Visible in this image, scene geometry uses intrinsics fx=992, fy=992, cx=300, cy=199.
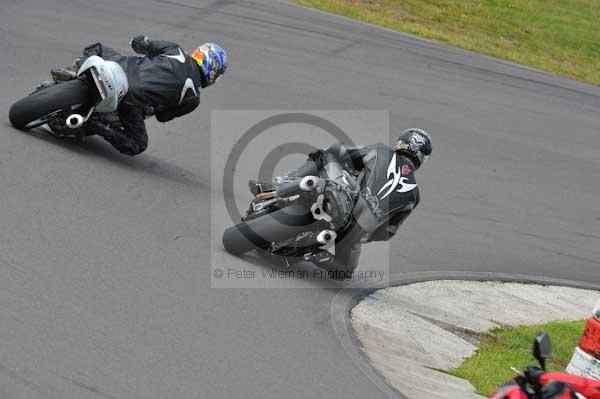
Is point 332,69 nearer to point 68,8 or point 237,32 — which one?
point 237,32

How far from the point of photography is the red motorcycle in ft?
16.6

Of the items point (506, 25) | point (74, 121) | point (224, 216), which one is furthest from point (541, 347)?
point (506, 25)

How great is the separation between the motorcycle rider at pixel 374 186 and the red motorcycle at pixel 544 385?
337cm

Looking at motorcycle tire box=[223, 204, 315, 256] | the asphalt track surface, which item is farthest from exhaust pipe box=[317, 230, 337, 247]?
the asphalt track surface

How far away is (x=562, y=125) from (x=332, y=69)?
3796 mm

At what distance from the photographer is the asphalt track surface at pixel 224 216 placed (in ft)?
20.6

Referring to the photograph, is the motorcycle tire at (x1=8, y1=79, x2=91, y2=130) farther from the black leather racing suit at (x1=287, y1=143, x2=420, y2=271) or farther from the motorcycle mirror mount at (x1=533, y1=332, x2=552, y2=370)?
the motorcycle mirror mount at (x1=533, y1=332, x2=552, y2=370)

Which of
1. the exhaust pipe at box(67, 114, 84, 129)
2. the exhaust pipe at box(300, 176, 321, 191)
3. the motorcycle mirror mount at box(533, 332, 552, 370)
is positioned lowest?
the exhaust pipe at box(67, 114, 84, 129)

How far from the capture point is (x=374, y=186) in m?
8.68

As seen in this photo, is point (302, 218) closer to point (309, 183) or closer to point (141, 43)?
point (309, 183)

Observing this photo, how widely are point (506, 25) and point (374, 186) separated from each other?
50.2 feet

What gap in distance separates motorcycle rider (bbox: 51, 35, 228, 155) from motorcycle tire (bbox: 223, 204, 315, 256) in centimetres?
197

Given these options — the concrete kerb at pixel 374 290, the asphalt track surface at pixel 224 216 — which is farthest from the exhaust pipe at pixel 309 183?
the concrete kerb at pixel 374 290

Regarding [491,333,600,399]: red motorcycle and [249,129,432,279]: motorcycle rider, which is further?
[249,129,432,279]: motorcycle rider
